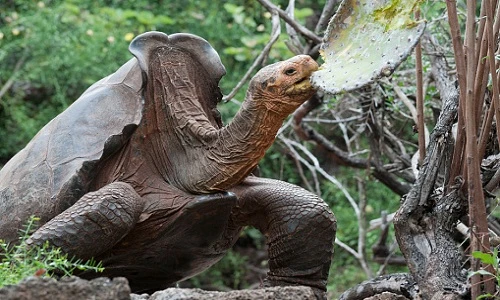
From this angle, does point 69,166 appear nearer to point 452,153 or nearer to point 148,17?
point 452,153

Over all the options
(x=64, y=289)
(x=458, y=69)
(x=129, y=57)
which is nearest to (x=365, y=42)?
(x=458, y=69)

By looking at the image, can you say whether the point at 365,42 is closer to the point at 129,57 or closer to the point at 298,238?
the point at 298,238

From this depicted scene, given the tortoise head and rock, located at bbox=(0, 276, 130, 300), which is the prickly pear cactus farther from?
rock, located at bbox=(0, 276, 130, 300)

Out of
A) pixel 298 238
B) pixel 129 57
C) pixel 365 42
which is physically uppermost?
pixel 365 42

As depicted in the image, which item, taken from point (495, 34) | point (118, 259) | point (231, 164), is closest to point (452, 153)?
point (495, 34)

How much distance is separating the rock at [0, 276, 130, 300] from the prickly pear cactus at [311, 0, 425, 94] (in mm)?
1025

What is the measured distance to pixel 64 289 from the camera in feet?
7.01

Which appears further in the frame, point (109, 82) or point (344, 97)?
point (344, 97)

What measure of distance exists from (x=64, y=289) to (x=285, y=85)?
141 cm

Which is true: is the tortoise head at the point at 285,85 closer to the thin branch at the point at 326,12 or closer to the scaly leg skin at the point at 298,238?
the scaly leg skin at the point at 298,238

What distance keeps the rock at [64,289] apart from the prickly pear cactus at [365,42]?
103 cm

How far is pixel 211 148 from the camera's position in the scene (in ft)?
12.1

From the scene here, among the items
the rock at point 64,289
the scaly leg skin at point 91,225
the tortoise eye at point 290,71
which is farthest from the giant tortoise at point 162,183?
the rock at point 64,289

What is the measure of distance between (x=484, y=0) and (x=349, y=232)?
5381 mm
